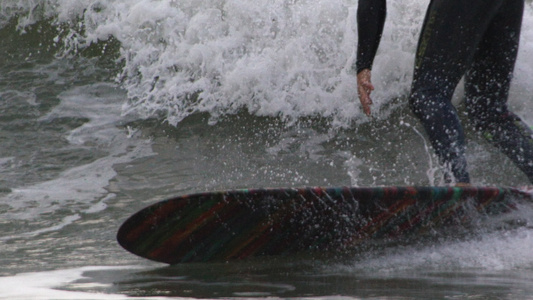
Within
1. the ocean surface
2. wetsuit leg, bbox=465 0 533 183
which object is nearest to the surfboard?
the ocean surface

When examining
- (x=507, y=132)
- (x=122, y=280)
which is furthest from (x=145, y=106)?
→ (x=122, y=280)

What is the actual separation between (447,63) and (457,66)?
0.04 metres

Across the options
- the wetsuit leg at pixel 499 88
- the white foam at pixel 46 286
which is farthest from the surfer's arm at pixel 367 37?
the white foam at pixel 46 286

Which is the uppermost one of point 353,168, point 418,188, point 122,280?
point 418,188

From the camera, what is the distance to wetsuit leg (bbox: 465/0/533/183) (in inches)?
120

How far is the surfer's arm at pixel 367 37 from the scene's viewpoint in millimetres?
2932

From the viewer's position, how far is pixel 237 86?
575cm

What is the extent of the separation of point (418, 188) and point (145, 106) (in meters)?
3.72

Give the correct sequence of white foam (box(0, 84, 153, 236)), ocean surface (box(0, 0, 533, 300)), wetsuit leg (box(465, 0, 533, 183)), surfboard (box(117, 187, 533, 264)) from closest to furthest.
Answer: ocean surface (box(0, 0, 533, 300)), surfboard (box(117, 187, 533, 264)), wetsuit leg (box(465, 0, 533, 183)), white foam (box(0, 84, 153, 236))

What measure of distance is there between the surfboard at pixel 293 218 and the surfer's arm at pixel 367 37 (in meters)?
0.57

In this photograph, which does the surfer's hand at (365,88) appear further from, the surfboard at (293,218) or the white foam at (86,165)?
the white foam at (86,165)

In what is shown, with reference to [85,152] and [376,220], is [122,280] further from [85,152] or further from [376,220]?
[85,152]

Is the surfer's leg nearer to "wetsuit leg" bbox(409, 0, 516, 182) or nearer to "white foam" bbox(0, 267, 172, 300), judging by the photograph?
"wetsuit leg" bbox(409, 0, 516, 182)

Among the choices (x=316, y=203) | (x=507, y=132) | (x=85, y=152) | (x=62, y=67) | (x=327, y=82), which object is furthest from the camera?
(x=62, y=67)
